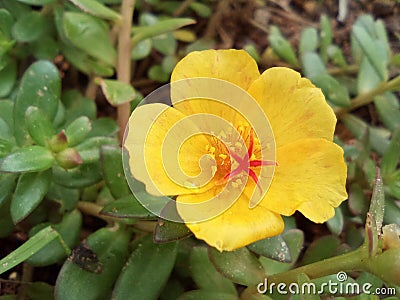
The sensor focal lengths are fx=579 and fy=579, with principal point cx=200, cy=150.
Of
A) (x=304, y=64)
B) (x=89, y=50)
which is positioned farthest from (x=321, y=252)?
(x=89, y=50)

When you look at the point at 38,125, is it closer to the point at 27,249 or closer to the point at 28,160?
the point at 28,160

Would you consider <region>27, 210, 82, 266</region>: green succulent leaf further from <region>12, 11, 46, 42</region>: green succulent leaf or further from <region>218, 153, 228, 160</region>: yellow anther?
<region>12, 11, 46, 42</region>: green succulent leaf

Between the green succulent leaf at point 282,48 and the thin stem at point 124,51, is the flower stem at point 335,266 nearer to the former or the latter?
the thin stem at point 124,51

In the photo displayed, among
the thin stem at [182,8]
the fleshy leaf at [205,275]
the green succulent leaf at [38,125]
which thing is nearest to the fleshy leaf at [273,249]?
the fleshy leaf at [205,275]

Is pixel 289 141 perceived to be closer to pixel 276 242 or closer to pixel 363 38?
pixel 276 242

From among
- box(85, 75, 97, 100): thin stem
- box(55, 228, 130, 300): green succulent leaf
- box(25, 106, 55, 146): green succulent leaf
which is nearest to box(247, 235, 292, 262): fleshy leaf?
box(55, 228, 130, 300): green succulent leaf
